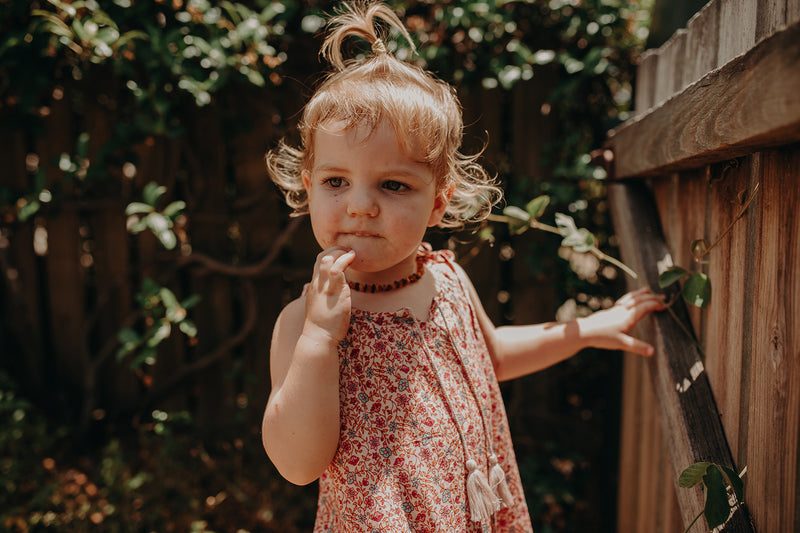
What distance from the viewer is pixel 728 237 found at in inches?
49.7

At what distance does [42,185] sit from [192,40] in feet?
3.01

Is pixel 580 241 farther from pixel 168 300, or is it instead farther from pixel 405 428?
pixel 168 300

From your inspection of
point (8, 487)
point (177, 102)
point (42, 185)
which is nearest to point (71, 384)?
point (8, 487)

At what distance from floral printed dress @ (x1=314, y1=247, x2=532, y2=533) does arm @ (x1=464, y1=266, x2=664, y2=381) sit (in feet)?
0.74

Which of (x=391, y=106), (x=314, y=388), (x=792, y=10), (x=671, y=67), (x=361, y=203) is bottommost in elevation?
(x=314, y=388)

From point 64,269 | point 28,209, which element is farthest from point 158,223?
point 64,269

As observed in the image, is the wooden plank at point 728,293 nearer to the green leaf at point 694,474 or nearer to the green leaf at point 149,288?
the green leaf at point 694,474

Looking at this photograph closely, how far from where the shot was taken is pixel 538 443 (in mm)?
2611

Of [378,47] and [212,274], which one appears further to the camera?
[212,274]

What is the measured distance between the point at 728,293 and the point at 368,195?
84 cm

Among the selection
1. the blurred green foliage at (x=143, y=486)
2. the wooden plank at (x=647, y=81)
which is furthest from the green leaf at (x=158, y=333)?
the wooden plank at (x=647, y=81)

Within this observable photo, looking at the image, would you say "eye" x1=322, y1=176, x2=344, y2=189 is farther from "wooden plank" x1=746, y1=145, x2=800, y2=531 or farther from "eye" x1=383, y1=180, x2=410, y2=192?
"wooden plank" x1=746, y1=145, x2=800, y2=531

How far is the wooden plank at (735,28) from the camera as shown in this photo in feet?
3.60

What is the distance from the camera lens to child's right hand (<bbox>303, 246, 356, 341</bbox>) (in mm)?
1178
